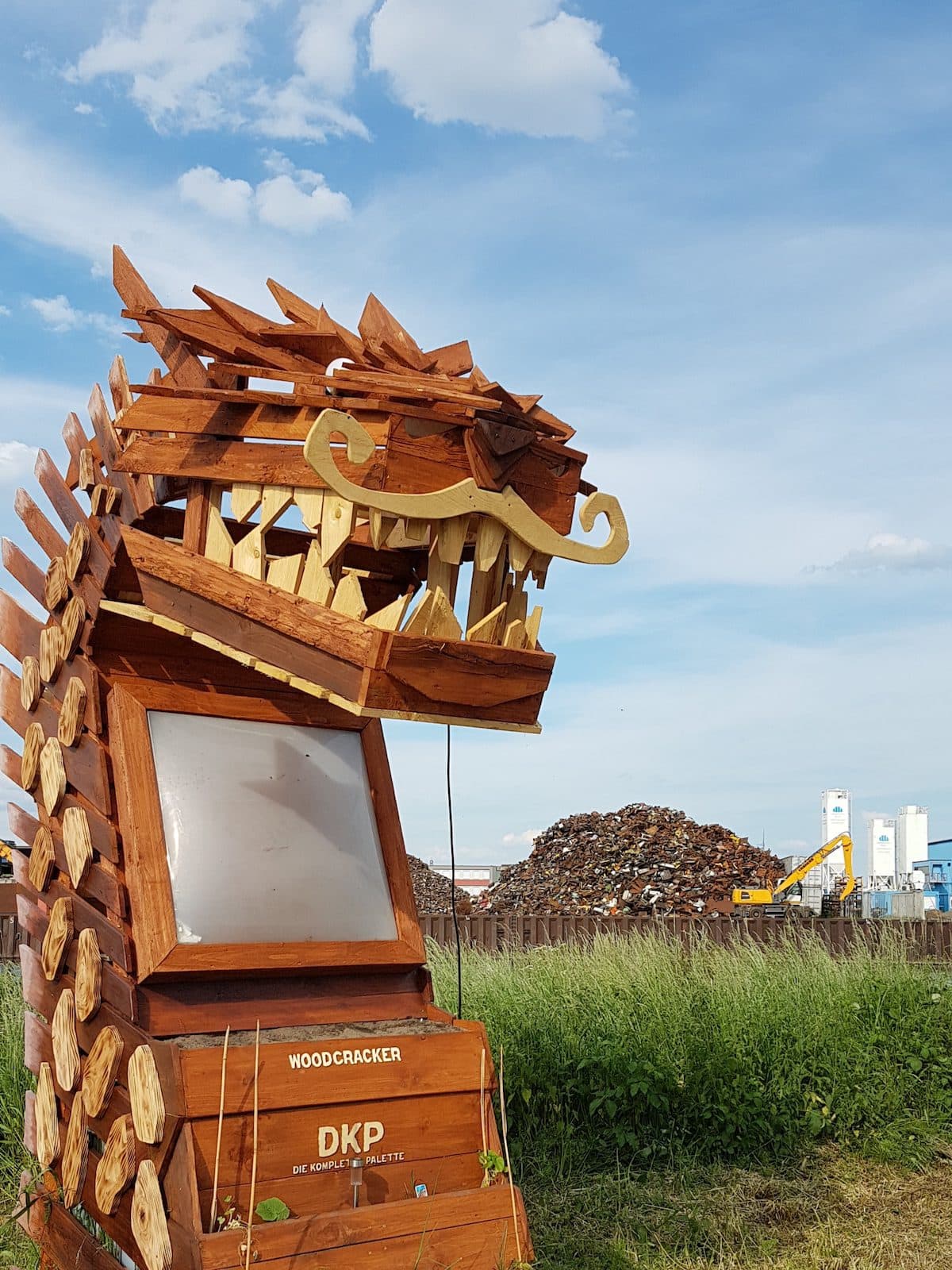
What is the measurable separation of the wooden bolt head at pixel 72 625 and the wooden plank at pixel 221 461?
60 cm

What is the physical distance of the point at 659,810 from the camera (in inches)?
796

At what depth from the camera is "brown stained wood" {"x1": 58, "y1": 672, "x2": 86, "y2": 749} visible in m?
3.94

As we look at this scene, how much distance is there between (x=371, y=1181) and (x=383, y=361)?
2.42 metres

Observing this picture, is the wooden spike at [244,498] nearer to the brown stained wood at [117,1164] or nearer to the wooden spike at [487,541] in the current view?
the wooden spike at [487,541]

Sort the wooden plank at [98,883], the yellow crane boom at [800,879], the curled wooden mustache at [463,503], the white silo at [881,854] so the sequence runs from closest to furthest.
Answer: the curled wooden mustache at [463,503]
the wooden plank at [98,883]
the yellow crane boom at [800,879]
the white silo at [881,854]

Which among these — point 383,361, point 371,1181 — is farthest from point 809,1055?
point 383,361

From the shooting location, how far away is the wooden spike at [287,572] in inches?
133

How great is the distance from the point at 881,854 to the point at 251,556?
22919 mm

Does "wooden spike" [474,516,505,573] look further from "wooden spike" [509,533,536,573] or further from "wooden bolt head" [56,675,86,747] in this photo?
"wooden bolt head" [56,675,86,747]

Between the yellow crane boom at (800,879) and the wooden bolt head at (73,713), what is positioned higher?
the wooden bolt head at (73,713)

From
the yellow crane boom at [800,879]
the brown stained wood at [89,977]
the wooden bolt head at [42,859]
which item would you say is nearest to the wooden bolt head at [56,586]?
the wooden bolt head at [42,859]

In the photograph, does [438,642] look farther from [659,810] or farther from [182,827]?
[659,810]

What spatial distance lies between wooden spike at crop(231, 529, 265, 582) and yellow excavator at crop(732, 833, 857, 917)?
521 inches

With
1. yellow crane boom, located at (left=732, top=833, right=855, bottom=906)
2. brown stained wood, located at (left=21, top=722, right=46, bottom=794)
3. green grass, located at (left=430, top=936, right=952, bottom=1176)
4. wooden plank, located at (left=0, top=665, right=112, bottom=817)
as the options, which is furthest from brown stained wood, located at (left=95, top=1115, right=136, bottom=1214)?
yellow crane boom, located at (left=732, top=833, right=855, bottom=906)
